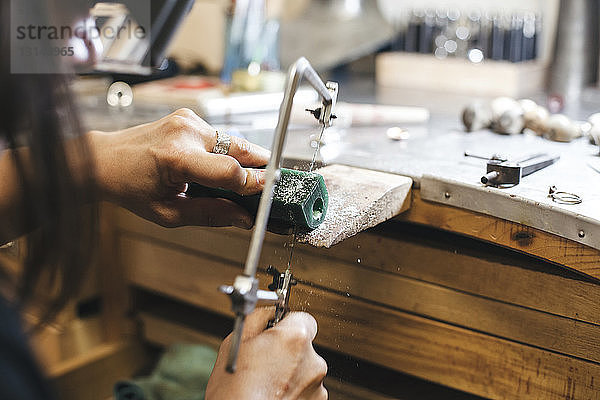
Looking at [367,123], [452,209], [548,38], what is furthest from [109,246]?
[548,38]

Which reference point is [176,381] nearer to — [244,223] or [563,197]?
[244,223]

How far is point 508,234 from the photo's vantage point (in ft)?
3.22

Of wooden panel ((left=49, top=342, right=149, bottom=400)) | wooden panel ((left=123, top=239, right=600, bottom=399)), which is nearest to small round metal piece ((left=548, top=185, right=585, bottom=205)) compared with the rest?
wooden panel ((left=123, top=239, right=600, bottom=399))

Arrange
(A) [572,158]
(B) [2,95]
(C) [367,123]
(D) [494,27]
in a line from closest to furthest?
1. (B) [2,95]
2. (A) [572,158]
3. (C) [367,123]
4. (D) [494,27]

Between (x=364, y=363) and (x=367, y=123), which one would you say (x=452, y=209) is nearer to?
(x=364, y=363)

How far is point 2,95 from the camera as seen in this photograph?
479 millimetres

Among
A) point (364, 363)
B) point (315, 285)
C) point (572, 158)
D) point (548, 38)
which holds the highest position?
point (548, 38)

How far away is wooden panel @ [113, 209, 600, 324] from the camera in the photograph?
935mm

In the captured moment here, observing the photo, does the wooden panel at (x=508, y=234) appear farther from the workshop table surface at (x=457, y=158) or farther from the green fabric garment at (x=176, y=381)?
the green fabric garment at (x=176, y=381)

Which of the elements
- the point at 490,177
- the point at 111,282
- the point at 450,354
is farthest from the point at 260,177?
the point at 111,282

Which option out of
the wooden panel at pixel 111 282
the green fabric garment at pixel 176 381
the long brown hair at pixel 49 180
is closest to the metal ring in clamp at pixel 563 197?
the long brown hair at pixel 49 180

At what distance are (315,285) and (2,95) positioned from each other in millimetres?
514

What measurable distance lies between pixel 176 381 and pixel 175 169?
749 mm

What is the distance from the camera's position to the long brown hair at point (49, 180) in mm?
501
